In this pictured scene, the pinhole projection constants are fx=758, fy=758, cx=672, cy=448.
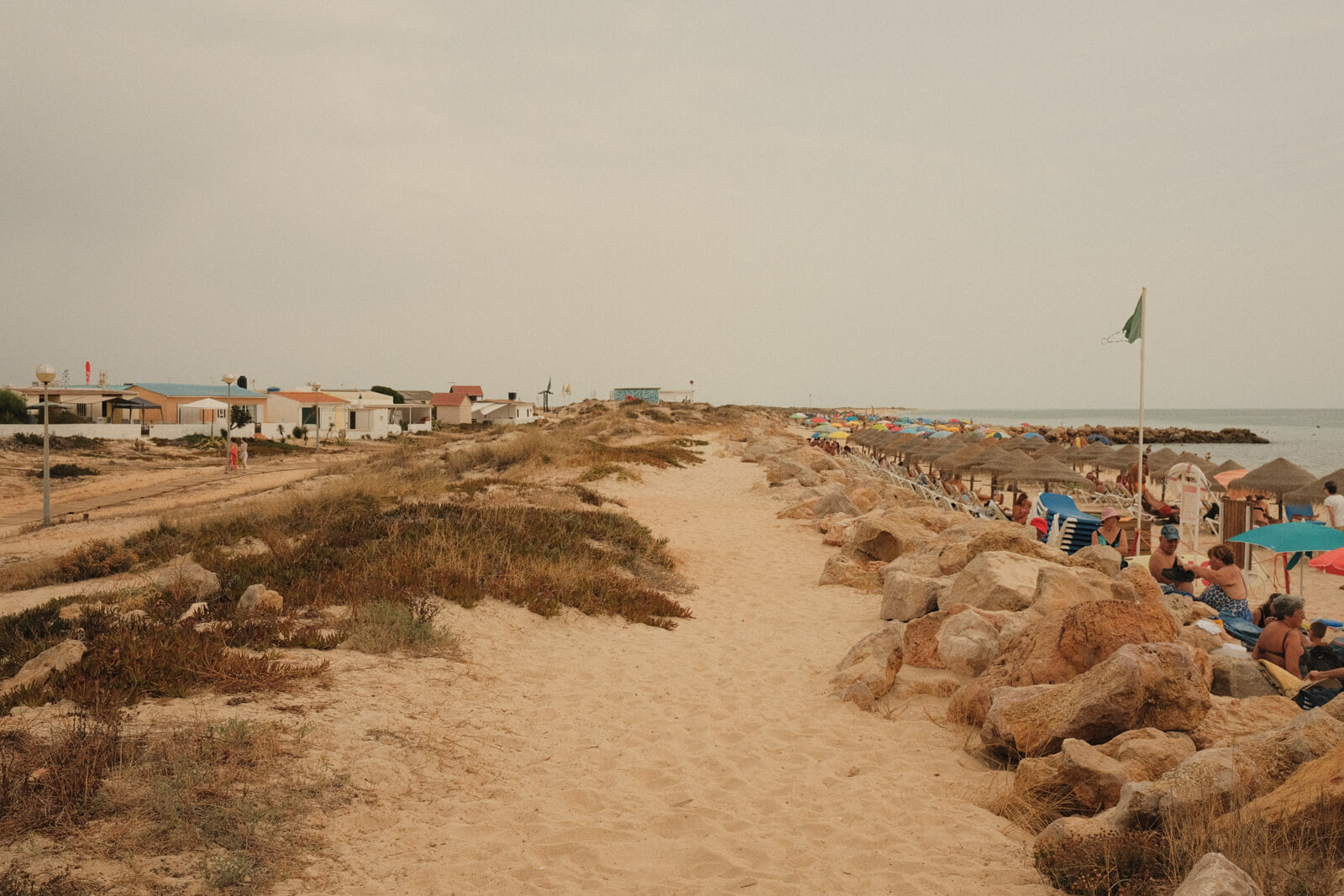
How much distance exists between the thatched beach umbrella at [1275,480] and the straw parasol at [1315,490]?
716mm

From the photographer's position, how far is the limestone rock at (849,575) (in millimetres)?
10758

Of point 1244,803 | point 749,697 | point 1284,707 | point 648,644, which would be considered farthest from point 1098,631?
point 648,644

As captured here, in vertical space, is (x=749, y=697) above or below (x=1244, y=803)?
below

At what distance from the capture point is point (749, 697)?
6.43 metres

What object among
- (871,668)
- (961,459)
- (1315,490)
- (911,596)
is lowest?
(871,668)

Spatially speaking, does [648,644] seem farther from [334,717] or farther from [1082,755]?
[1082,755]

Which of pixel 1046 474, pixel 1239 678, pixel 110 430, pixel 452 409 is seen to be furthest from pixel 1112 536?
pixel 452 409

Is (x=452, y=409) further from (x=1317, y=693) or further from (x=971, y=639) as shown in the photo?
(x=1317, y=693)

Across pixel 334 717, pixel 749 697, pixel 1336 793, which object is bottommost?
pixel 749 697

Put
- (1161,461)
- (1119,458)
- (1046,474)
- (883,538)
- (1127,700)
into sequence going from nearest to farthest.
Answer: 1. (1127,700)
2. (883,538)
3. (1046,474)
4. (1161,461)
5. (1119,458)

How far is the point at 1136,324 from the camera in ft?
44.8

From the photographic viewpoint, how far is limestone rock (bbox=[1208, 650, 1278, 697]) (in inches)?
223

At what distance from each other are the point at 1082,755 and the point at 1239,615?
5.98 metres

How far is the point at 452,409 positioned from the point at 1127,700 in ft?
194
